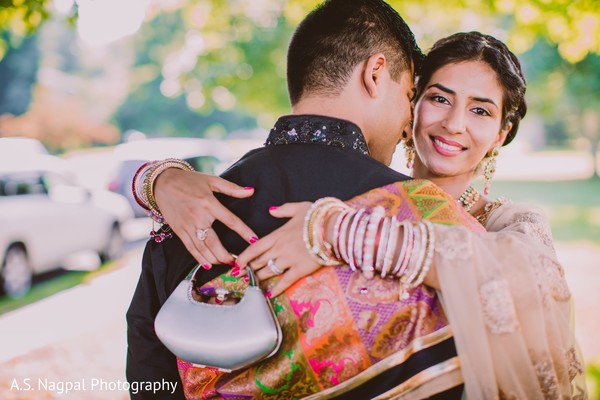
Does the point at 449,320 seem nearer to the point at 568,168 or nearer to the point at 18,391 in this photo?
the point at 18,391

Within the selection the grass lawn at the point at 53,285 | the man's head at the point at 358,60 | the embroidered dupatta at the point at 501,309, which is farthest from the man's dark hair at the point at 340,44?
the grass lawn at the point at 53,285

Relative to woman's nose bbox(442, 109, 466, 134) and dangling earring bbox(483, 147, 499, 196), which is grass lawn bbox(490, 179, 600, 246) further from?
woman's nose bbox(442, 109, 466, 134)

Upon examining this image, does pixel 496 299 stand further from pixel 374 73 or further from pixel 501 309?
pixel 374 73

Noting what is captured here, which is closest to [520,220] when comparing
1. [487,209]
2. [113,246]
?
[487,209]

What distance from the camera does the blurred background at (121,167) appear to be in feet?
20.0

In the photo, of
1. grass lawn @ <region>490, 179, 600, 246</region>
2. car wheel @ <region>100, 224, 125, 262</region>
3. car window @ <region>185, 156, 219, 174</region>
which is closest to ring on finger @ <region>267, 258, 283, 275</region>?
car wheel @ <region>100, 224, 125, 262</region>

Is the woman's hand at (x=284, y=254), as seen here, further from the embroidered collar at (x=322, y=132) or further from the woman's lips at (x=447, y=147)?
the woman's lips at (x=447, y=147)

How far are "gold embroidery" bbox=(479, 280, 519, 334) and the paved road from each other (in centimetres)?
468

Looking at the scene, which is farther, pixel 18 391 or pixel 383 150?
pixel 18 391

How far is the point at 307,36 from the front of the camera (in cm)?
205

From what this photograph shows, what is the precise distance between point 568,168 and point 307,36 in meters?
35.2

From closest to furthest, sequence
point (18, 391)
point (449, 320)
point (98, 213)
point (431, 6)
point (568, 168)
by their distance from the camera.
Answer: point (449, 320), point (18, 391), point (431, 6), point (98, 213), point (568, 168)

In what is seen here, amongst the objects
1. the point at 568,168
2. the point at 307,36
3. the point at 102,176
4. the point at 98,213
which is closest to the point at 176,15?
the point at 102,176

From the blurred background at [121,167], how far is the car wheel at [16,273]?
21mm
